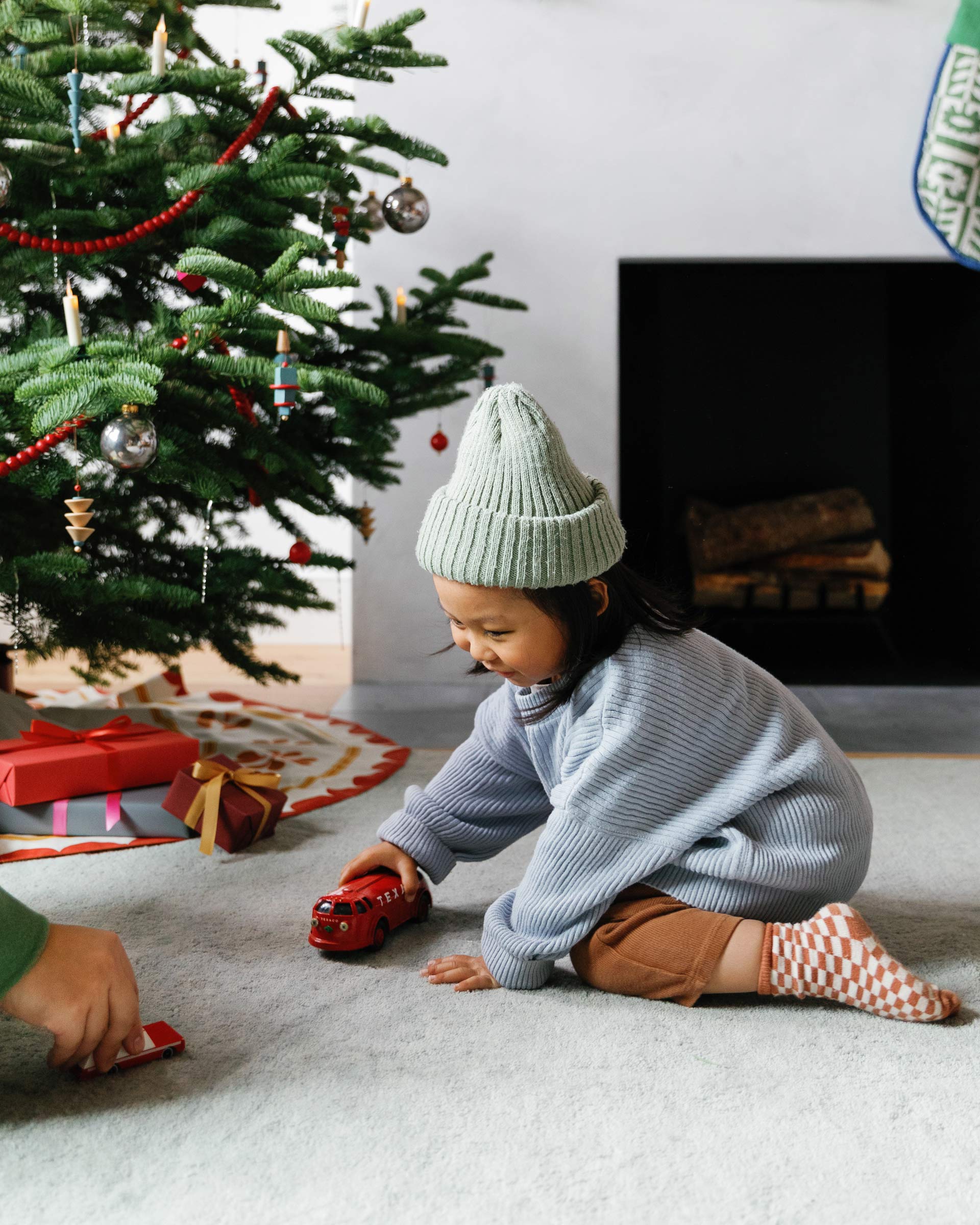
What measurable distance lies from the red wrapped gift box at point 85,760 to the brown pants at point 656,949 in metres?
0.75

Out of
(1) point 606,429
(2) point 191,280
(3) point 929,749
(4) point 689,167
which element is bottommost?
(3) point 929,749

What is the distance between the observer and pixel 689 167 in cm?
284

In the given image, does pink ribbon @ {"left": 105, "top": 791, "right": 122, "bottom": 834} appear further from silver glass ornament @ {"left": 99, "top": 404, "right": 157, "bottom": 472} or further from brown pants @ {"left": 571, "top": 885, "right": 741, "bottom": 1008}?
brown pants @ {"left": 571, "top": 885, "right": 741, "bottom": 1008}

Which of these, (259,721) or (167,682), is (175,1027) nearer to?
(259,721)

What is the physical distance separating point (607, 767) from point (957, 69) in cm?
86

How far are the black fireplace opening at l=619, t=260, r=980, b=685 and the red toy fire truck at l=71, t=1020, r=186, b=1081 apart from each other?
217 cm

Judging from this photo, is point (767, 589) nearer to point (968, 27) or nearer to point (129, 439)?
point (968, 27)

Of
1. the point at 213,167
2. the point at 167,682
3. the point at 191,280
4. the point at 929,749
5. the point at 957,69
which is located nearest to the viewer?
the point at 957,69

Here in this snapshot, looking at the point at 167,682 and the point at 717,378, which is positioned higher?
the point at 717,378

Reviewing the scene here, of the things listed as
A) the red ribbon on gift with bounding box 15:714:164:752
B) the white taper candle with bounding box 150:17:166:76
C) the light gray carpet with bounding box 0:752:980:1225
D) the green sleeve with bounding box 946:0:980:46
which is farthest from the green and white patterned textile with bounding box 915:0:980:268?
the red ribbon on gift with bounding box 15:714:164:752

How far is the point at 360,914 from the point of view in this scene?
1140mm

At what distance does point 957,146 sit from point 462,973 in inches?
40.1

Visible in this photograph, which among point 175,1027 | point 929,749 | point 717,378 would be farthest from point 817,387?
point 175,1027

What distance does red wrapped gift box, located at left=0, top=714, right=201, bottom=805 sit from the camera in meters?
1.51
